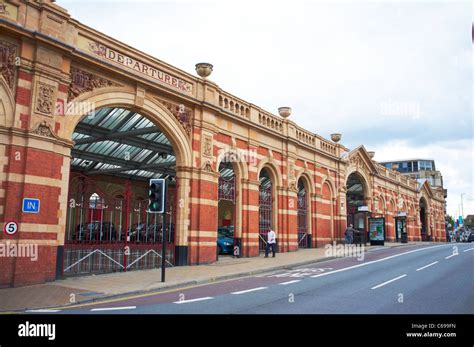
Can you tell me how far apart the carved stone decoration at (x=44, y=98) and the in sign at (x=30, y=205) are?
271cm

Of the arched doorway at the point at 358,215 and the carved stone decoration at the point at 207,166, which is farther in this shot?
the arched doorway at the point at 358,215

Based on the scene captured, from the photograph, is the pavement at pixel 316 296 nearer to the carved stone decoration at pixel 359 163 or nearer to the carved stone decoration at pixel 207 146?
the carved stone decoration at pixel 207 146

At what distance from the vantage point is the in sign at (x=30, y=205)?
11.9m

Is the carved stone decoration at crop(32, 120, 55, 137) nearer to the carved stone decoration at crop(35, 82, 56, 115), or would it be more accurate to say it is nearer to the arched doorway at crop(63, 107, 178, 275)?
the carved stone decoration at crop(35, 82, 56, 115)

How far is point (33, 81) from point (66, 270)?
6.22m

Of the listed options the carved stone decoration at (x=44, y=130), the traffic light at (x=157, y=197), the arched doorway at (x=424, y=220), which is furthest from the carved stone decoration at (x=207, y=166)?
the arched doorway at (x=424, y=220)

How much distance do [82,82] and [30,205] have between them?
4627 mm

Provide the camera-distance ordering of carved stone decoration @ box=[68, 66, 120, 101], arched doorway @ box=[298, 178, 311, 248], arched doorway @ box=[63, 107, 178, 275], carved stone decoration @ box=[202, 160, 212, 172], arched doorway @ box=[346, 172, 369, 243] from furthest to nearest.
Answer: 1. arched doorway @ box=[346, 172, 369, 243]
2. arched doorway @ box=[298, 178, 311, 248]
3. carved stone decoration @ box=[202, 160, 212, 172]
4. arched doorway @ box=[63, 107, 178, 275]
5. carved stone decoration @ box=[68, 66, 120, 101]

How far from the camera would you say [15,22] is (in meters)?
12.2

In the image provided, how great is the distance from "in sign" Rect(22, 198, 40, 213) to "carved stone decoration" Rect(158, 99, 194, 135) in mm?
6864

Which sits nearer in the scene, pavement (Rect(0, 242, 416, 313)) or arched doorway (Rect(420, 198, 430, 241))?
pavement (Rect(0, 242, 416, 313))

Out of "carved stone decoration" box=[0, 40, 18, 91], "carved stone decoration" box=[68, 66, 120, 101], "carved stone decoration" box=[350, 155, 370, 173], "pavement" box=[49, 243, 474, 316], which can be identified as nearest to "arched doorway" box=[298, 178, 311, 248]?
"carved stone decoration" box=[350, 155, 370, 173]

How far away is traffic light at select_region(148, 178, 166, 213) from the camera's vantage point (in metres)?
12.9
